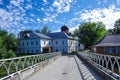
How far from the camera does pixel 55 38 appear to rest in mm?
56438

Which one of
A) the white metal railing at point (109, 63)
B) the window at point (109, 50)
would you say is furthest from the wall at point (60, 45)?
the white metal railing at point (109, 63)

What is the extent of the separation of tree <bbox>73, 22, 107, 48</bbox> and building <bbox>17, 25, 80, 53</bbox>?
552 centimetres

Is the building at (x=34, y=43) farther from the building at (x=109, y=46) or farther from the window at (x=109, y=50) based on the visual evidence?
the window at (x=109, y=50)

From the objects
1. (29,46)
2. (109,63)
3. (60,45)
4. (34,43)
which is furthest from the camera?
(60,45)

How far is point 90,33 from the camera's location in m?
57.6

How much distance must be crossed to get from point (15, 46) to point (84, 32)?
80.4 feet

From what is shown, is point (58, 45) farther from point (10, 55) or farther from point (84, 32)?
point (10, 55)

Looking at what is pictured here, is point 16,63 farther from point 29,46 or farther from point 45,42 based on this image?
point 29,46

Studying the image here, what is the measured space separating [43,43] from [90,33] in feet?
57.0

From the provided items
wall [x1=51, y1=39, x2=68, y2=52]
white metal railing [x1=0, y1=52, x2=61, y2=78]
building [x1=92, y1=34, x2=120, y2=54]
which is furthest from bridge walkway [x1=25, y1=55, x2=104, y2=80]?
wall [x1=51, y1=39, x2=68, y2=52]

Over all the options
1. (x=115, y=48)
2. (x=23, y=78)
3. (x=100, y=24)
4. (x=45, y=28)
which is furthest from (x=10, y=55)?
(x=45, y=28)

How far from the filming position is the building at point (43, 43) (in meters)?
51.1

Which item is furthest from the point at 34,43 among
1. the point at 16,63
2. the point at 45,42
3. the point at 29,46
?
the point at 16,63

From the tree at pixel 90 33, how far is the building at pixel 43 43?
5.52 meters
